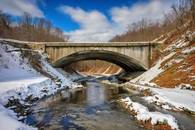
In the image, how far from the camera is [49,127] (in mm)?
15250

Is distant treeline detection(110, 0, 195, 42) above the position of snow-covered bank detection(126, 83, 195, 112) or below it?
above

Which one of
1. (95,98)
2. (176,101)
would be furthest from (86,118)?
(95,98)

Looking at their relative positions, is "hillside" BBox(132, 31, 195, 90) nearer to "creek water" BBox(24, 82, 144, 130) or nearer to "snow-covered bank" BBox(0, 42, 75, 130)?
"creek water" BBox(24, 82, 144, 130)

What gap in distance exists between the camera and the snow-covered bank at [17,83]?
14.2 m

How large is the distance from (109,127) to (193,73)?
2069 centimetres

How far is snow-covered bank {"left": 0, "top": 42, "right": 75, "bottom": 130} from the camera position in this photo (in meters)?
14.2

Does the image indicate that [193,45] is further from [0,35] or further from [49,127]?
[0,35]

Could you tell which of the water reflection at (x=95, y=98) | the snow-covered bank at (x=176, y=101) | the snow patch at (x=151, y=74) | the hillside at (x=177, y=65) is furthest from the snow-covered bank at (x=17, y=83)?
the hillside at (x=177, y=65)

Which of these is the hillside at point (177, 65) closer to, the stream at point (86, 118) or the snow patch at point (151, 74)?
the snow patch at point (151, 74)

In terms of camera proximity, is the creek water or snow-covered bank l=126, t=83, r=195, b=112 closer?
the creek water

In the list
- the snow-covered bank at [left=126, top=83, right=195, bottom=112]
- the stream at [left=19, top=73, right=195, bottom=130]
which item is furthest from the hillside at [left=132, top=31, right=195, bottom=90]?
the stream at [left=19, top=73, right=195, bottom=130]

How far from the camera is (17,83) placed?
26.5 m

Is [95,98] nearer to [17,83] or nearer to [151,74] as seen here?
[17,83]

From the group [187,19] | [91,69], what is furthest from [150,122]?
[91,69]
